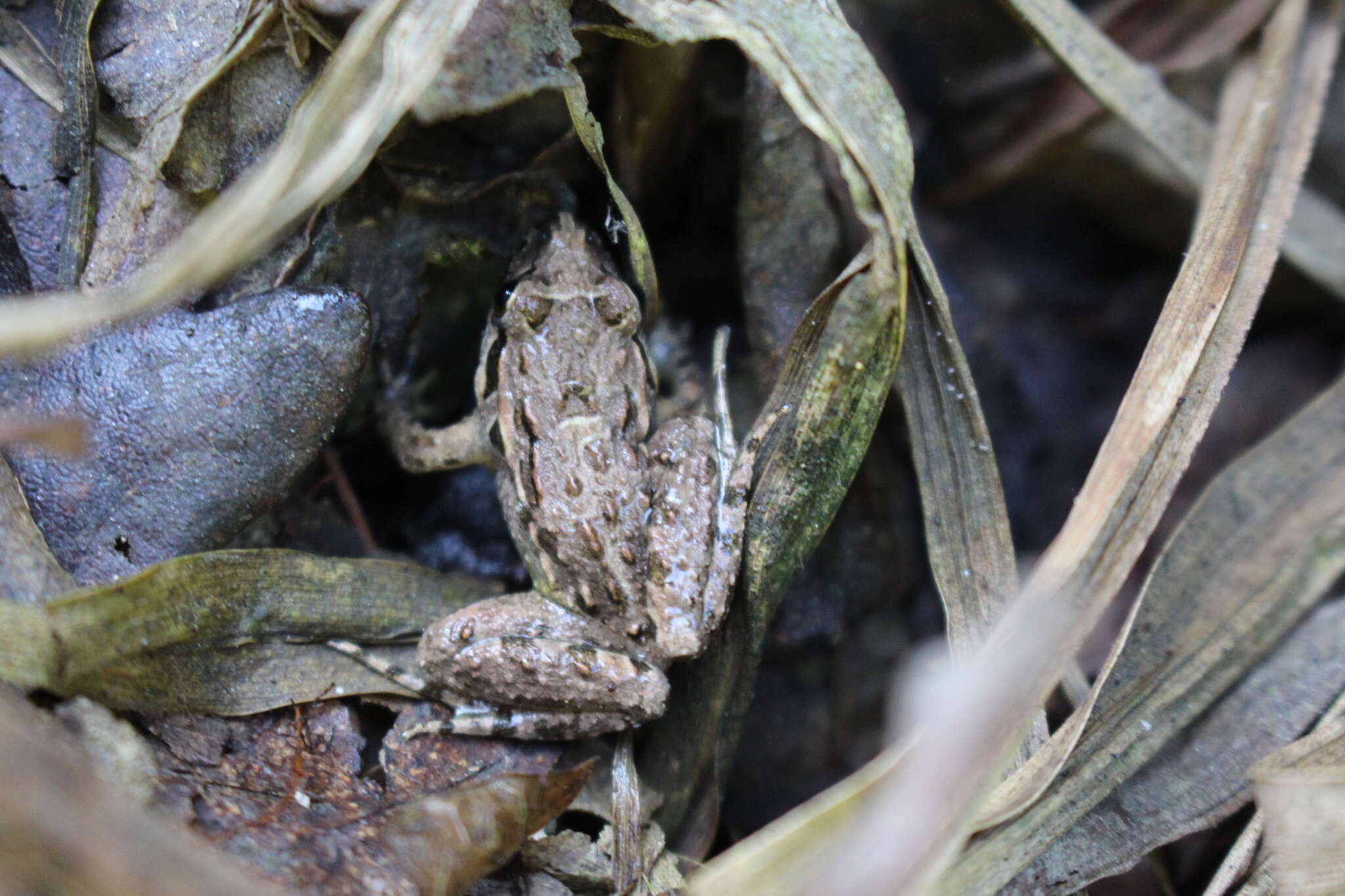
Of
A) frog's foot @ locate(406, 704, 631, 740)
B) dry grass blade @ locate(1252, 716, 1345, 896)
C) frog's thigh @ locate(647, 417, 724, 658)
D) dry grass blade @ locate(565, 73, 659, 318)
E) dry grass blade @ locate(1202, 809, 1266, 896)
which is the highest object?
dry grass blade @ locate(565, 73, 659, 318)

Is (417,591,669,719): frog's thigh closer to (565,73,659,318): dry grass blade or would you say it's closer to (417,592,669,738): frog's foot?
(417,592,669,738): frog's foot

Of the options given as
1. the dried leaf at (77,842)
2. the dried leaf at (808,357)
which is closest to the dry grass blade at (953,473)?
the dried leaf at (808,357)

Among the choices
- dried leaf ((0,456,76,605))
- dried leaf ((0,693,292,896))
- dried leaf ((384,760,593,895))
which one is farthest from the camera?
dried leaf ((0,456,76,605))

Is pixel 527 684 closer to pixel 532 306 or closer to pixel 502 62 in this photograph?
pixel 532 306

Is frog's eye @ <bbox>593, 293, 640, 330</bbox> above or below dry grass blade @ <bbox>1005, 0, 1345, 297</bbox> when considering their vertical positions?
below

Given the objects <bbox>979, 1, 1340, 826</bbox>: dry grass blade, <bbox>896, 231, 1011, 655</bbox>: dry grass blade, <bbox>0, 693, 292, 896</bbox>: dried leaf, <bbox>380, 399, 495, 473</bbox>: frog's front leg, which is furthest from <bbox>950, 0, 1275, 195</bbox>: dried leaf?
<bbox>0, 693, 292, 896</bbox>: dried leaf

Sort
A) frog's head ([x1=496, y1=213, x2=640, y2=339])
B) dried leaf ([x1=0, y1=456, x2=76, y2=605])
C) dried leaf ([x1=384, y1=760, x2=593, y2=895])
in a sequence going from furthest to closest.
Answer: frog's head ([x1=496, y1=213, x2=640, y2=339]) < dried leaf ([x1=0, y1=456, x2=76, y2=605]) < dried leaf ([x1=384, y1=760, x2=593, y2=895])
